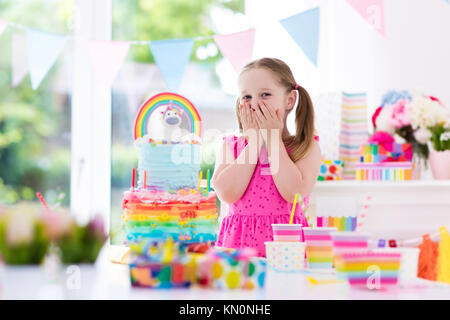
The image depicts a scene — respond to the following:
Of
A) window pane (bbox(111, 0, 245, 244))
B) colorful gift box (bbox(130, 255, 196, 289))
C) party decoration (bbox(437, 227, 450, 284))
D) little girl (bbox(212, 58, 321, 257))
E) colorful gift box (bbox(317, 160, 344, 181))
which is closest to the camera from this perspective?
colorful gift box (bbox(130, 255, 196, 289))

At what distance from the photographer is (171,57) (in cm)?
235

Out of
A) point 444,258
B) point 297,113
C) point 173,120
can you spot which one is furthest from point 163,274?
point 444,258

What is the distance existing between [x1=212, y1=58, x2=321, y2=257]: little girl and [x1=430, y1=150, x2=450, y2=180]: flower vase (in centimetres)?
68

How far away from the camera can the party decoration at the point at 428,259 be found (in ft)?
6.38

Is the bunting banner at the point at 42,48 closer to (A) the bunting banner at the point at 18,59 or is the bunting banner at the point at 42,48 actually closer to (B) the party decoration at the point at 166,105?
(A) the bunting banner at the point at 18,59

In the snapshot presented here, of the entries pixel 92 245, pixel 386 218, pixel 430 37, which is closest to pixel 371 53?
pixel 430 37

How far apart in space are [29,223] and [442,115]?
1.84 meters

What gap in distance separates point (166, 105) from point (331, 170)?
1015 millimetres

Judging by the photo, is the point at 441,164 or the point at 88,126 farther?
the point at 88,126

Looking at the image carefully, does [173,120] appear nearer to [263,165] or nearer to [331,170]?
[263,165]

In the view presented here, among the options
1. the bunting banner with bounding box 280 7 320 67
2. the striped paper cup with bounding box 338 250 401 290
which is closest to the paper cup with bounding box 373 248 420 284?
the striped paper cup with bounding box 338 250 401 290

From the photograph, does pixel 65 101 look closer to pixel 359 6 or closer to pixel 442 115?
pixel 359 6

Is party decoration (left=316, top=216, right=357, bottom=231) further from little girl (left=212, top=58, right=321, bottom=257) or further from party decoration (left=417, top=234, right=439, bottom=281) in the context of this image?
little girl (left=212, top=58, right=321, bottom=257)

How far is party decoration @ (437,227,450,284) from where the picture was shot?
1890 mm
